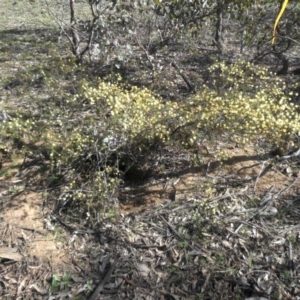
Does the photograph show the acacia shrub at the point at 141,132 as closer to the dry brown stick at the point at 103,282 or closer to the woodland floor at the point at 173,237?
the woodland floor at the point at 173,237

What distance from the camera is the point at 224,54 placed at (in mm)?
6746

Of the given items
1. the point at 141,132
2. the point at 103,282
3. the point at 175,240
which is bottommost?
the point at 103,282

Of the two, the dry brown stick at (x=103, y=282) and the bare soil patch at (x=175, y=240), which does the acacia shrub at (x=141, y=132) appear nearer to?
the bare soil patch at (x=175, y=240)

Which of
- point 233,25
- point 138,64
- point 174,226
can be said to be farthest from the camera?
point 233,25

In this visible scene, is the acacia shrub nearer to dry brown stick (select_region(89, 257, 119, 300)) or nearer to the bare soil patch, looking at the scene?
the bare soil patch

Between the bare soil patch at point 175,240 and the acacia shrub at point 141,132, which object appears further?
the acacia shrub at point 141,132

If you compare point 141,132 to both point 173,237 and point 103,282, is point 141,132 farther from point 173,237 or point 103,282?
point 103,282

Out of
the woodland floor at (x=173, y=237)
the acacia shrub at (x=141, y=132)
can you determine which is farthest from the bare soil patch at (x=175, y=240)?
the acacia shrub at (x=141, y=132)

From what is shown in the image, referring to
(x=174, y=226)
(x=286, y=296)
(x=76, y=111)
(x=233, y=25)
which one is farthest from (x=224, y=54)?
(x=286, y=296)

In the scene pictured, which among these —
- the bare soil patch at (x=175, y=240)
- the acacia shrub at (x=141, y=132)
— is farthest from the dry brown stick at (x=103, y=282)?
the acacia shrub at (x=141, y=132)

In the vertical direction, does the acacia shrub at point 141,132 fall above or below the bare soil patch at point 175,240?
above

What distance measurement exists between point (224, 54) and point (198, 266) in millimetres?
4581

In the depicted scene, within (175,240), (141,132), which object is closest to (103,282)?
(175,240)

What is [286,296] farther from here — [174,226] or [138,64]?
[138,64]
